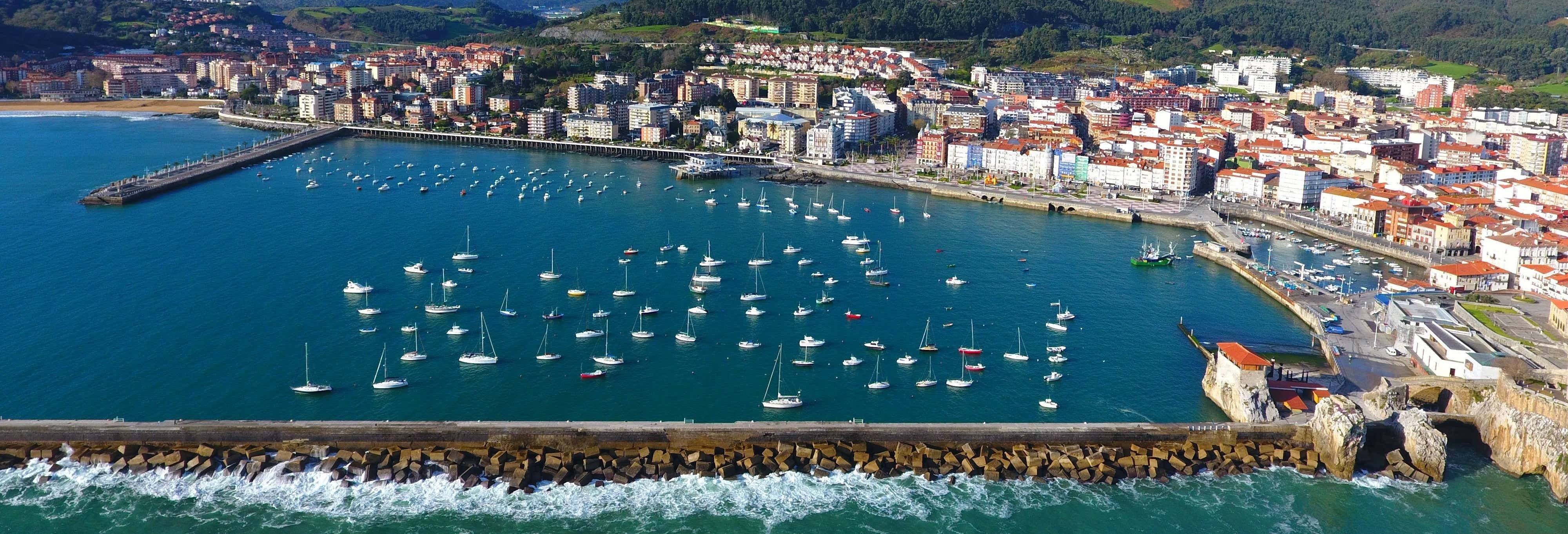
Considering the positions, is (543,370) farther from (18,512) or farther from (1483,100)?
(1483,100)

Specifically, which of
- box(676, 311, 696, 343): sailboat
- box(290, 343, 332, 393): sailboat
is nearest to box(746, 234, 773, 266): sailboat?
box(676, 311, 696, 343): sailboat

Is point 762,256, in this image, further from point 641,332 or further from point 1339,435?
point 1339,435

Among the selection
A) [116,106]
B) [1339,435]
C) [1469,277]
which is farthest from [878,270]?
[116,106]

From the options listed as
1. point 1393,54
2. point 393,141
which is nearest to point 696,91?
point 393,141

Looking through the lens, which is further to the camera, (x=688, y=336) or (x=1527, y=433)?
(x=688, y=336)

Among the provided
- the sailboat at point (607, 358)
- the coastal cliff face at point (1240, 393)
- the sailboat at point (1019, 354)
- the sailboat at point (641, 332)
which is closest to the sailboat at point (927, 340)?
the sailboat at point (1019, 354)

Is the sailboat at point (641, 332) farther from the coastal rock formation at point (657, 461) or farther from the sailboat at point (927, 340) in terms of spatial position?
the coastal rock formation at point (657, 461)
